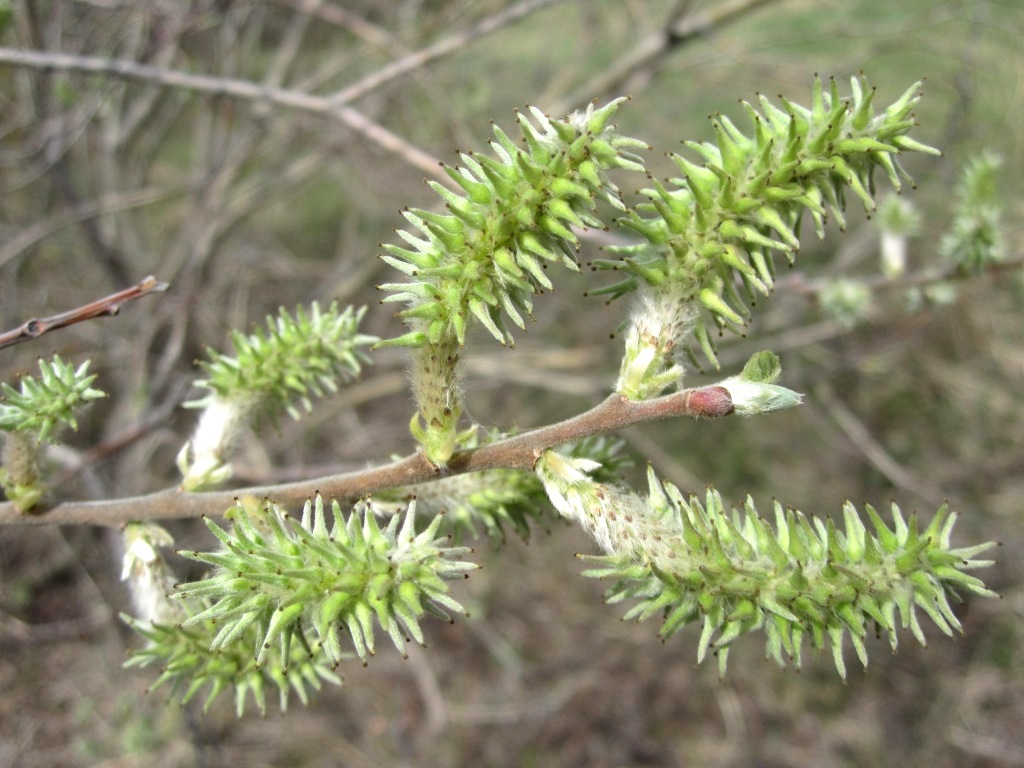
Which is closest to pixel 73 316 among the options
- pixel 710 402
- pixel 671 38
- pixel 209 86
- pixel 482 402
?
pixel 710 402

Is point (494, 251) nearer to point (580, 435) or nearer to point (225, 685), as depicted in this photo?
point (580, 435)

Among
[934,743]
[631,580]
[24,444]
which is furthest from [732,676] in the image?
[24,444]

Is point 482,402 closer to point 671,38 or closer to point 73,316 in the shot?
point 671,38

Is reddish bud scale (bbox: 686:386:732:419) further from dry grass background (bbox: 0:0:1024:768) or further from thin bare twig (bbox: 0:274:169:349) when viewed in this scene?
dry grass background (bbox: 0:0:1024:768)

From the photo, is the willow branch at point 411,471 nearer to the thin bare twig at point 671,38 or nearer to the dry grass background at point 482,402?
the dry grass background at point 482,402

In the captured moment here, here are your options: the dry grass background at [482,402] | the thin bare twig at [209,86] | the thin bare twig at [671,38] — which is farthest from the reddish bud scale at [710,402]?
the thin bare twig at [671,38]

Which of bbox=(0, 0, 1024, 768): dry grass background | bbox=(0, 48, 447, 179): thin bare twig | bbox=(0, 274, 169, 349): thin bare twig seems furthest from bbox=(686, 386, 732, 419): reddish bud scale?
bbox=(0, 0, 1024, 768): dry grass background

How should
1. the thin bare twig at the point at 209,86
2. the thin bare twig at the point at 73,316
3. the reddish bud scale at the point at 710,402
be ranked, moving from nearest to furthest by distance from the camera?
the reddish bud scale at the point at 710,402 < the thin bare twig at the point at 73,316 < the thin bare twig at the point at 209,86
